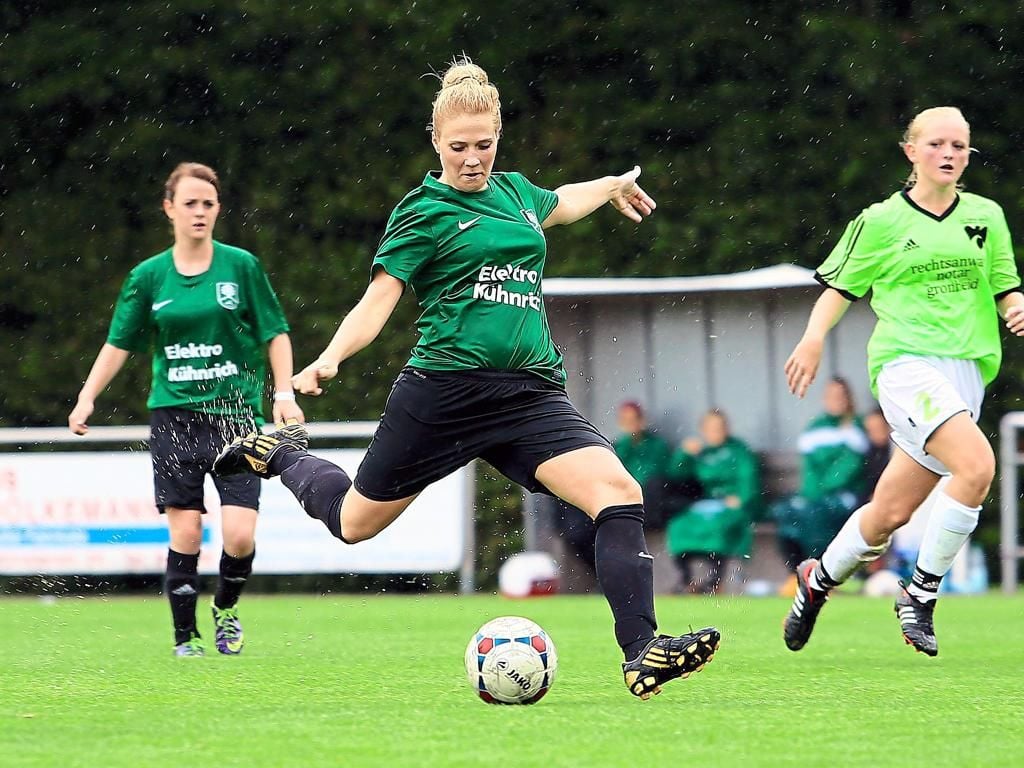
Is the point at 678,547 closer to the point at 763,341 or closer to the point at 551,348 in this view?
the point at 763,341

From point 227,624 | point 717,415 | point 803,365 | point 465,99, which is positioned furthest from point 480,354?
point 717,415

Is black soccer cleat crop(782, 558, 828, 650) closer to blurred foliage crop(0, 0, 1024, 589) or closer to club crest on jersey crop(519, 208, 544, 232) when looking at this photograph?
club crest on jersey crop(519, 208, 544, 232)

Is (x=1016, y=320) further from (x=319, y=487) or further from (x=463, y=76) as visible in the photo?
(x=319, y=487)

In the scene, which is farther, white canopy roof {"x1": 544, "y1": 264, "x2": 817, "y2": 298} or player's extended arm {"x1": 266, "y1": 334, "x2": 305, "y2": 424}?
white canopy roof {"x1": 544, "y1": 264, "x2": 817, "y2": 298}

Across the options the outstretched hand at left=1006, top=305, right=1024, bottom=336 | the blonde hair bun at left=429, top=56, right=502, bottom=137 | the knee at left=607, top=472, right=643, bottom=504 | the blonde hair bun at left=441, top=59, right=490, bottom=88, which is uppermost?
the blonde hair bun at left=441, top=59, right=490, bottom=88

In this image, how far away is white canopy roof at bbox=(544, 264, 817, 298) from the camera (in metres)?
14.4

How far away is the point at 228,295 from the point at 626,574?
3087 mm

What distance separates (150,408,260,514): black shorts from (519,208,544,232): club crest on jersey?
2.43 metres

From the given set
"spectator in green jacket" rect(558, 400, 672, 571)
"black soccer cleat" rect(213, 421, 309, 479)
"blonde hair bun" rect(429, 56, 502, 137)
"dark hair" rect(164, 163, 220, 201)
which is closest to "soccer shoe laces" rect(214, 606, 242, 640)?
"black soccer cleat" rect(213, 421, 309, 479)

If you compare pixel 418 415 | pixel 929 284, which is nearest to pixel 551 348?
pixel 418 415

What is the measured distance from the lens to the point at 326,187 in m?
16.7

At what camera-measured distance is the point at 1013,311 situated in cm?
756

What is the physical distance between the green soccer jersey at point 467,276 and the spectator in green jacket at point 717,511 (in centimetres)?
842

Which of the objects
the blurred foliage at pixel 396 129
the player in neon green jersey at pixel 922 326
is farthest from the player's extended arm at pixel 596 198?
the blurred foliage at pixel 396 129
